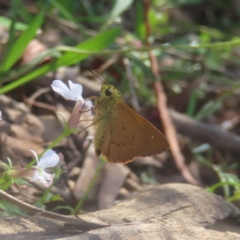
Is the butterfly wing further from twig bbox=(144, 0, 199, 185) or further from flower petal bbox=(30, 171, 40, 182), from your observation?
twig bbox=(144, 0, 199, 185)

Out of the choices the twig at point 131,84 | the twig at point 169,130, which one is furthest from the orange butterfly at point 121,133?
the twig at point 131,84

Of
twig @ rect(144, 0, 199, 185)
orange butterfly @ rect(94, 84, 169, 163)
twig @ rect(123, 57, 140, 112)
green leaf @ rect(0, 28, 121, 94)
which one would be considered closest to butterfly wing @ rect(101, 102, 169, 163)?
orange butterfly @ rect(94, 84, 169, 163)

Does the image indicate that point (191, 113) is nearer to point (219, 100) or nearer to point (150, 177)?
point (219, 100)

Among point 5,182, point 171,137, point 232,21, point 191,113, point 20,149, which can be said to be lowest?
point 5,182

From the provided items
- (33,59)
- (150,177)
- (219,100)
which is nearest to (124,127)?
(150,177)

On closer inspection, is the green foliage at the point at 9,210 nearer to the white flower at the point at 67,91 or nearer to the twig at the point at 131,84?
the white flower at the point at 67,91

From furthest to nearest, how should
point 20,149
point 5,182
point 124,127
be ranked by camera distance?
1. point 20,149
2. point 124,127
3. point 5,182
